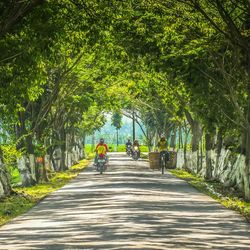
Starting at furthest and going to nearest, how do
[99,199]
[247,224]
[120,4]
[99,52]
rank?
[99,52], [99,199], [120,4], [247,224]

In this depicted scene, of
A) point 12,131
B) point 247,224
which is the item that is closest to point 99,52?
point 12,131

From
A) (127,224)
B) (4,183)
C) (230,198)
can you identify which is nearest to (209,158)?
(230,198)

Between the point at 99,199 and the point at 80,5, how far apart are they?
6528 mm

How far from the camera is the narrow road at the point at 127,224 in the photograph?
1380 centimetres

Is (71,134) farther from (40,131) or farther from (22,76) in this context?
(22,76)

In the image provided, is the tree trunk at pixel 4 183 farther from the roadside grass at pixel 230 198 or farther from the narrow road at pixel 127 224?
the roadside grass at pixel 230 198

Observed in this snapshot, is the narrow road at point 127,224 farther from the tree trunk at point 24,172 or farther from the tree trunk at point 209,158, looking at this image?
the tree trunk at point 209,158

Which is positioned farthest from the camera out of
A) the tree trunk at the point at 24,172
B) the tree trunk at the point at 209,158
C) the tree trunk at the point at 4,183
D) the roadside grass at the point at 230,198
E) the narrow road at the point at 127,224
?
the tree trunk at the point at 209,158

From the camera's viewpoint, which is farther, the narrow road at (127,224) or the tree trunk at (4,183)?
the tree trunk at (4,183)

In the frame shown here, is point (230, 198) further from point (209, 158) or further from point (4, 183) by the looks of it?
point (209, 158)

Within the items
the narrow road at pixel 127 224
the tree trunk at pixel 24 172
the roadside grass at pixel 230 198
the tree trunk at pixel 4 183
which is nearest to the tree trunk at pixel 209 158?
the roadside grass at pixel 230 198

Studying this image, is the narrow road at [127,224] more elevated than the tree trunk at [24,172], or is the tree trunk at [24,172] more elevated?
the tree trunk at [24,172]

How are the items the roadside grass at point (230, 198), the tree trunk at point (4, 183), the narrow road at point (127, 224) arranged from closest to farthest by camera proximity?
the narrow road at point (127, 224), the roadside grass at point (230, 198), the tree trunk at point (4, 183)

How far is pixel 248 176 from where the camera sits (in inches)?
1075
